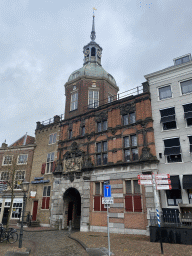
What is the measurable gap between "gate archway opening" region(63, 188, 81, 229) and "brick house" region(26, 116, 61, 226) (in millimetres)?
2556

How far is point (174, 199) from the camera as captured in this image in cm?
1664

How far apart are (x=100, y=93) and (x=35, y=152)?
13464 mm

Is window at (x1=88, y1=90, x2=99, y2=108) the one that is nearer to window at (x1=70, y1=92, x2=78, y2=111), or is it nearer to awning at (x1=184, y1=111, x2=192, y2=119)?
window at (x1=70, y1=92, x2=78, y2=111)

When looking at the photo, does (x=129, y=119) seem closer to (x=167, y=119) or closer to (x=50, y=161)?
(x=167, y=119)

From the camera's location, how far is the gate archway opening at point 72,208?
23.4 m

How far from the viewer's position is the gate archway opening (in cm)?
2341

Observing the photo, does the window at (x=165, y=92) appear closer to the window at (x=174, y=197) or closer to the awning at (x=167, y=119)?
the awning at (x=167, y=119)

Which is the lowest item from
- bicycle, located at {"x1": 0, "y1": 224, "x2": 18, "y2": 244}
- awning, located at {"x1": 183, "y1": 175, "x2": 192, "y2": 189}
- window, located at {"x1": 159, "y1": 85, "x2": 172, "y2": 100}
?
bicycle, located at {"x1": 0, "y1": 224, "x2": 18, "y2": 244}

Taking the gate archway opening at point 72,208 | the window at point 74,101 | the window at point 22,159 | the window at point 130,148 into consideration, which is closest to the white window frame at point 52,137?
the window at point 74,101

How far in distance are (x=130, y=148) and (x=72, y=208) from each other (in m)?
11.2

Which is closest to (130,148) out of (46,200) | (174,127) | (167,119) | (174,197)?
(167,119)

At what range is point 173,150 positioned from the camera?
17.7 meters

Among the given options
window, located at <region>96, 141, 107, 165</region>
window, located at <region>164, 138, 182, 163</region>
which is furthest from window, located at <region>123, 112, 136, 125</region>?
window, located at <region>164, 138, 182, 163</region>

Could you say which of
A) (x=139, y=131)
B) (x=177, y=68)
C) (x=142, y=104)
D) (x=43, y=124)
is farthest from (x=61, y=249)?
(x=43, y=124)
